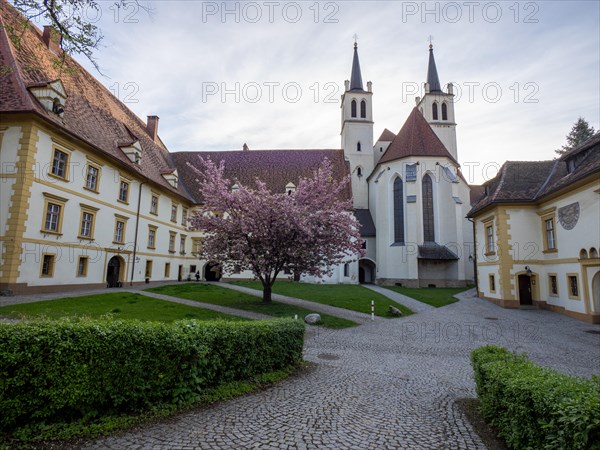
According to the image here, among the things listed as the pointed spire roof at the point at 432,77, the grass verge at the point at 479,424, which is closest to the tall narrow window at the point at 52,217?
the grass verge at the point at 479,424

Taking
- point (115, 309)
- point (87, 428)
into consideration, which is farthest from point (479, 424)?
point (115, 309)

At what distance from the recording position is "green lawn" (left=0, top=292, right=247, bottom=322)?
40.3 feet

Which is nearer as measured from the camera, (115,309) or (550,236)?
(115,309)

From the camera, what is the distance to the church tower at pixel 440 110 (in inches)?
1809

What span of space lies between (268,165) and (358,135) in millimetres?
12382

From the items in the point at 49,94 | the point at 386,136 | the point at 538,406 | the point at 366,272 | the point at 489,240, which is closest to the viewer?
the point at 538,406

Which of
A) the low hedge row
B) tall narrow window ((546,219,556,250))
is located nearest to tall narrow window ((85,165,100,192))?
the low hedge row

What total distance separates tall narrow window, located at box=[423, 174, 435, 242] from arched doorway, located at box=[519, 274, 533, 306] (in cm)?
1290

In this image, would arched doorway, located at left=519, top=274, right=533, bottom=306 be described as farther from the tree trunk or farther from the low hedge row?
the low hedge row

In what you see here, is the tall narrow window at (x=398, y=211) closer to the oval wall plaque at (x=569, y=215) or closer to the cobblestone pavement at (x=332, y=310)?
the oval wall plaque at (x=569, y=215)

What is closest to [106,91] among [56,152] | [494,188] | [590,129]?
[56,152]

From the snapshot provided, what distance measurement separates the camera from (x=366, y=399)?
6.39 m

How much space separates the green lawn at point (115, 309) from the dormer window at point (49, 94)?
989cm

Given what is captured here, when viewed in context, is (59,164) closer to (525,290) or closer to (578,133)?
(525,290)
